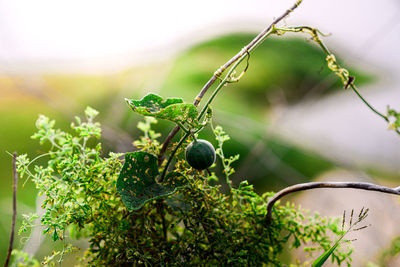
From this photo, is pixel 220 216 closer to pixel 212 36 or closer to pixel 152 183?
pixel 152 183

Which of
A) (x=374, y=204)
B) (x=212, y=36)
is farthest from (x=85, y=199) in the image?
(x=212, y=36)

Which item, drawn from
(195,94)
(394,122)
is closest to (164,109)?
(394,122)

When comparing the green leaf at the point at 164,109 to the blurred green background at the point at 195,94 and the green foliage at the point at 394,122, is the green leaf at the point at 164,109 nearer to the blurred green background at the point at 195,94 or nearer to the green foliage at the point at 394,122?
the green foliage at the point at 394,122

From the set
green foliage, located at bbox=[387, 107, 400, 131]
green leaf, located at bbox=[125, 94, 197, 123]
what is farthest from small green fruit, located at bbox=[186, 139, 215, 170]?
green foliage, located at bbox=[387, 107, 400, 131]

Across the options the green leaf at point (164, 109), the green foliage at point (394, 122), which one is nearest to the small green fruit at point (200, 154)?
the green leaf at point (164, 109)

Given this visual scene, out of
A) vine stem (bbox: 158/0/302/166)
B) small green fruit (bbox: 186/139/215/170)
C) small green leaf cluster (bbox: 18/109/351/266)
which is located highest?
vine stem (bbox: 158/0/302/166)

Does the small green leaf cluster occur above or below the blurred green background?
below

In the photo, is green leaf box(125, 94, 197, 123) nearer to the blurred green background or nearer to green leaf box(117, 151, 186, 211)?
green leaf box(117, 151, 186, 211)
